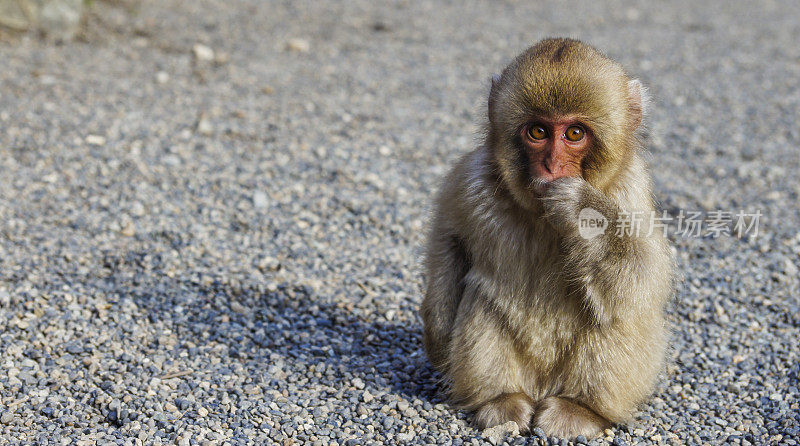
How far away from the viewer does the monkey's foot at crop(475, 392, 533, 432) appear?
326cm

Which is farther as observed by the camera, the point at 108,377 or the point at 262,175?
the point at 262,175

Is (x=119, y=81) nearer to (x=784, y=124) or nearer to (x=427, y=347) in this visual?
(x=427, y=347)

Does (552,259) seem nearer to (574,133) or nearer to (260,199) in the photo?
(574,133)

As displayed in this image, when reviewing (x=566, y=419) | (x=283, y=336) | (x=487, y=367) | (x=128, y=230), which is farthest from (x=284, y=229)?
(x=566, y=419)

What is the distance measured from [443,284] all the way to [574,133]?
0.88m

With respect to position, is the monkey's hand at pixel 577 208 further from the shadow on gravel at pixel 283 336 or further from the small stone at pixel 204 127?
the small stone at pixel 204 127

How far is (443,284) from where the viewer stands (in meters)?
3.42

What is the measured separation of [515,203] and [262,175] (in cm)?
318

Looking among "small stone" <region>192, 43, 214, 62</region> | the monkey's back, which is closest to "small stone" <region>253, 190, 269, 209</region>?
the monkey's back

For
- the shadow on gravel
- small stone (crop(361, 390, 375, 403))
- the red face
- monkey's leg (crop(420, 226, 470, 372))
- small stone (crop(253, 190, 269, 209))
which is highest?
the red face

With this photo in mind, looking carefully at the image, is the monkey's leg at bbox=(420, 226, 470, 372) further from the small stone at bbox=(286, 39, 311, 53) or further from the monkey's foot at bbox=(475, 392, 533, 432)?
the small stone at bbox=(286, 39, 311, 53)

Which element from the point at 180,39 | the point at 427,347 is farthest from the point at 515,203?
the point at 180,39

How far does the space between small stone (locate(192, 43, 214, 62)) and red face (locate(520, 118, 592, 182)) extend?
6.18 metres

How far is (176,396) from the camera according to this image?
346cm
